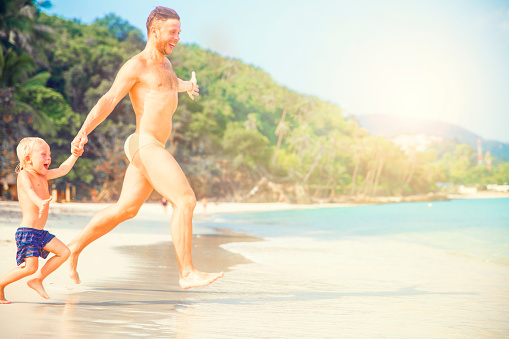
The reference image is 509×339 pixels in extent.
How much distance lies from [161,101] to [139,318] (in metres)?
1.59

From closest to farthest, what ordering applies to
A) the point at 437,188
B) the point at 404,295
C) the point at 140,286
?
1. the point at 140,286
2. the point at 404,295
3. the point at 437,188

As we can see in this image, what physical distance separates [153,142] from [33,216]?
99cm

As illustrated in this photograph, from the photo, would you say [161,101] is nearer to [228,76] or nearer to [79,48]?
[79,48]

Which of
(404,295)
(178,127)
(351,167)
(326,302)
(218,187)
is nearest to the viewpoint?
(326,302)

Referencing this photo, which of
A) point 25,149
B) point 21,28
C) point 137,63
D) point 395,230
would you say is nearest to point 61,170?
point 25,149

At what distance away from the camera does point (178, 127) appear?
40844 mm

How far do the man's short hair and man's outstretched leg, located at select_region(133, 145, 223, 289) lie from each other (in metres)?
1.02

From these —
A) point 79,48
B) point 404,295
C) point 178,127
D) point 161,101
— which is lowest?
point 404,295

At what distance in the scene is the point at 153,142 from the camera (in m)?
4.29

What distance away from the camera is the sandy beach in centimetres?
368

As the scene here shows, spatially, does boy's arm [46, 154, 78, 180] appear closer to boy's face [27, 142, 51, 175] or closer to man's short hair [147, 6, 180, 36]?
boy's face [27, 142, 51, 175]

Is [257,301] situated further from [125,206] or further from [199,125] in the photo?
[199,125]

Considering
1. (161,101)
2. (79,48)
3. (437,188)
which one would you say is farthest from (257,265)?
(437,188)

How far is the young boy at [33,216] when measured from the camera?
3.99 meters
